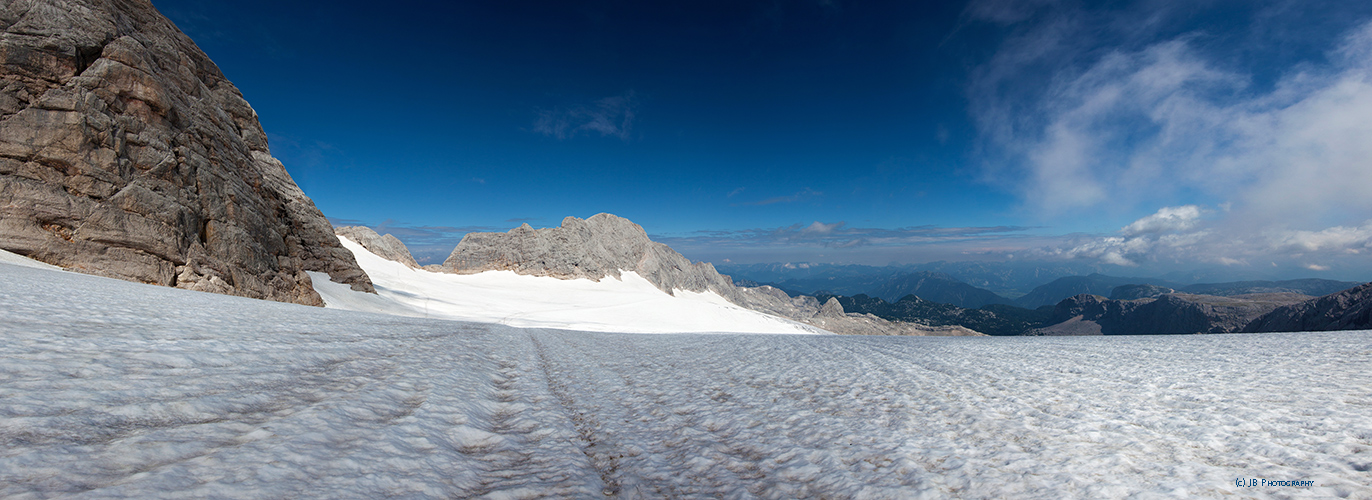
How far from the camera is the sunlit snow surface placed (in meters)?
1.67

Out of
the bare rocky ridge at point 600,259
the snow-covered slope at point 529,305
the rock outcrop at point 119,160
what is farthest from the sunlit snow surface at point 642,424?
the bare rocky ridge at point 600,259

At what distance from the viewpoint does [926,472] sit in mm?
1927

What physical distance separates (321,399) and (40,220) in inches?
771

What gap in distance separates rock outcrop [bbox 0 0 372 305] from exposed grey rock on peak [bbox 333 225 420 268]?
54.5m

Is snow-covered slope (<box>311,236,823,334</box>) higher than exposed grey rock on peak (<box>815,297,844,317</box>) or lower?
higher

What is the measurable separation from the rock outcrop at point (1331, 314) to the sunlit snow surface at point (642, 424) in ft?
181

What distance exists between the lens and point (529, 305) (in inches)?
1767

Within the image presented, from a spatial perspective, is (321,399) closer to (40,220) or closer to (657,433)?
(657,433)

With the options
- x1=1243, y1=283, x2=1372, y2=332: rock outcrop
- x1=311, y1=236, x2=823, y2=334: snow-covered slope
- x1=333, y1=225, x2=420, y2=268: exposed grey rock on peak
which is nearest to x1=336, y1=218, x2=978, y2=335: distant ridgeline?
x1=333, y1=225, x2=420, y2=268: exposed grey rock on peak

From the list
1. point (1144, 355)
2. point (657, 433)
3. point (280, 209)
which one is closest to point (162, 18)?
point (280, 209)

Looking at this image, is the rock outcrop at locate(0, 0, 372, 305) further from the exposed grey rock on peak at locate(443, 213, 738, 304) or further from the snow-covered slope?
the exposed grey rock on peak at locate(443, 213, 738, 304)

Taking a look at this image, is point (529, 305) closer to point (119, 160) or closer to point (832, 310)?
point (119, 160)

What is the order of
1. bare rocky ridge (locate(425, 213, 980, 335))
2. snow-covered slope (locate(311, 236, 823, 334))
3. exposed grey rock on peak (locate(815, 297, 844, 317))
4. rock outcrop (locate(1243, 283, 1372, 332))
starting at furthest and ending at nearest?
exposed grey rock on peak (locate(815, 297, 844, 317)), bare rocky ridge (locate(425, 213, 980, 335)), rock outcrop (locate(1243, 283, 1372, 332)), snow-covered slope (locate(311, 236, 823, 334))

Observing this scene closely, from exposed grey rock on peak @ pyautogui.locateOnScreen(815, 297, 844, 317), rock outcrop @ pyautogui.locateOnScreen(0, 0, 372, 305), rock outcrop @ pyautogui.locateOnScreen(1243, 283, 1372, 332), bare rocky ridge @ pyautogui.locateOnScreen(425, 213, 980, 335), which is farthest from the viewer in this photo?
exposed grey rock on peak @ pyautogui.locateOnScreen(815, 297, 844, 317)
